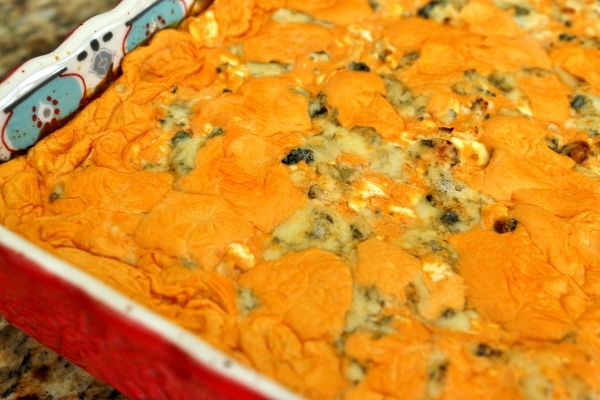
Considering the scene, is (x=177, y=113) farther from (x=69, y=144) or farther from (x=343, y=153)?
(x=343, y=153)

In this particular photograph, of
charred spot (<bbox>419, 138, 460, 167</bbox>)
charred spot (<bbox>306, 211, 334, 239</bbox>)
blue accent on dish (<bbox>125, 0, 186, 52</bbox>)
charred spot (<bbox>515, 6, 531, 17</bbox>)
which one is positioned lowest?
charred spot (<bbox>515, 6, 531, 17</bbox>)

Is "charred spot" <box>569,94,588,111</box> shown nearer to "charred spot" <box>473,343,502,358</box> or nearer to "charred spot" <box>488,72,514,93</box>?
"charred spot" <box>488,72,514,93</box>

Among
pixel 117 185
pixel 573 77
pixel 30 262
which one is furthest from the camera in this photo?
pixel 573 77

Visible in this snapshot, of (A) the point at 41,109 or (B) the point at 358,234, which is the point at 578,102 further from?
(A) the point at 41,109

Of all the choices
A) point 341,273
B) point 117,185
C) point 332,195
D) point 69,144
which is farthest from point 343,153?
point 69,144

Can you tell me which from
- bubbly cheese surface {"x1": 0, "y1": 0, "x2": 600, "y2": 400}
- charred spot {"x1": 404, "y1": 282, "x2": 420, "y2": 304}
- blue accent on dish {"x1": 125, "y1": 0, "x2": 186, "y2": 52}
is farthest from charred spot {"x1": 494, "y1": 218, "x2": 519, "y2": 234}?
blue accent on dish {"x1": 125, "y1": 0, "x2": 186, "y2": 52}

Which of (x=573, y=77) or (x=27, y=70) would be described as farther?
(x=573, y=77)
